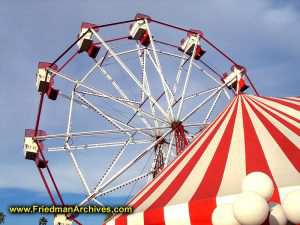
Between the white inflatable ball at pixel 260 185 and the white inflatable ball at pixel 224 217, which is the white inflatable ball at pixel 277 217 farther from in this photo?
the white inflatable ball at pixel 224 217

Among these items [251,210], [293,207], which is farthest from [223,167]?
[251,210]

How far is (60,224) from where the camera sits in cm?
868

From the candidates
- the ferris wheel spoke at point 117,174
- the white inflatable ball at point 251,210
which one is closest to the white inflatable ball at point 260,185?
the white inflatable ball at point 251,210

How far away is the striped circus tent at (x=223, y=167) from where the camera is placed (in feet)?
12.9

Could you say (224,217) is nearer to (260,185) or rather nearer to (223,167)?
(260,185)

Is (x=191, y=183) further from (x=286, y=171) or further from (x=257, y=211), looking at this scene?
(x=257, y=211)

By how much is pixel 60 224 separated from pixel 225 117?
567 cm

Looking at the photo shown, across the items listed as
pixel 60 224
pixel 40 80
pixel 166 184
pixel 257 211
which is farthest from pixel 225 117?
pixel 40 80

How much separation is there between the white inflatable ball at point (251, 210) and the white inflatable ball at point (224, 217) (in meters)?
0.19

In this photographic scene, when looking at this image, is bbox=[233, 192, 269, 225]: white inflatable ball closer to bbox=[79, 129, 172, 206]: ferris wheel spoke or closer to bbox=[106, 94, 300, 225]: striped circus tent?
bbox=[106, 94, 300, 225]: striped circus tent

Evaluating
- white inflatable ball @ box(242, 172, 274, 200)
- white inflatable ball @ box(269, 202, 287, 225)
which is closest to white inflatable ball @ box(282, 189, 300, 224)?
white inflatable ball @ box(269, 202, 287, 225)

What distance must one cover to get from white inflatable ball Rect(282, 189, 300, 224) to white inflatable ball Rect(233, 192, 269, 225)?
303mm

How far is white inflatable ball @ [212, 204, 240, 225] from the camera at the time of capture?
117 inches

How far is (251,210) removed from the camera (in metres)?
2.71
